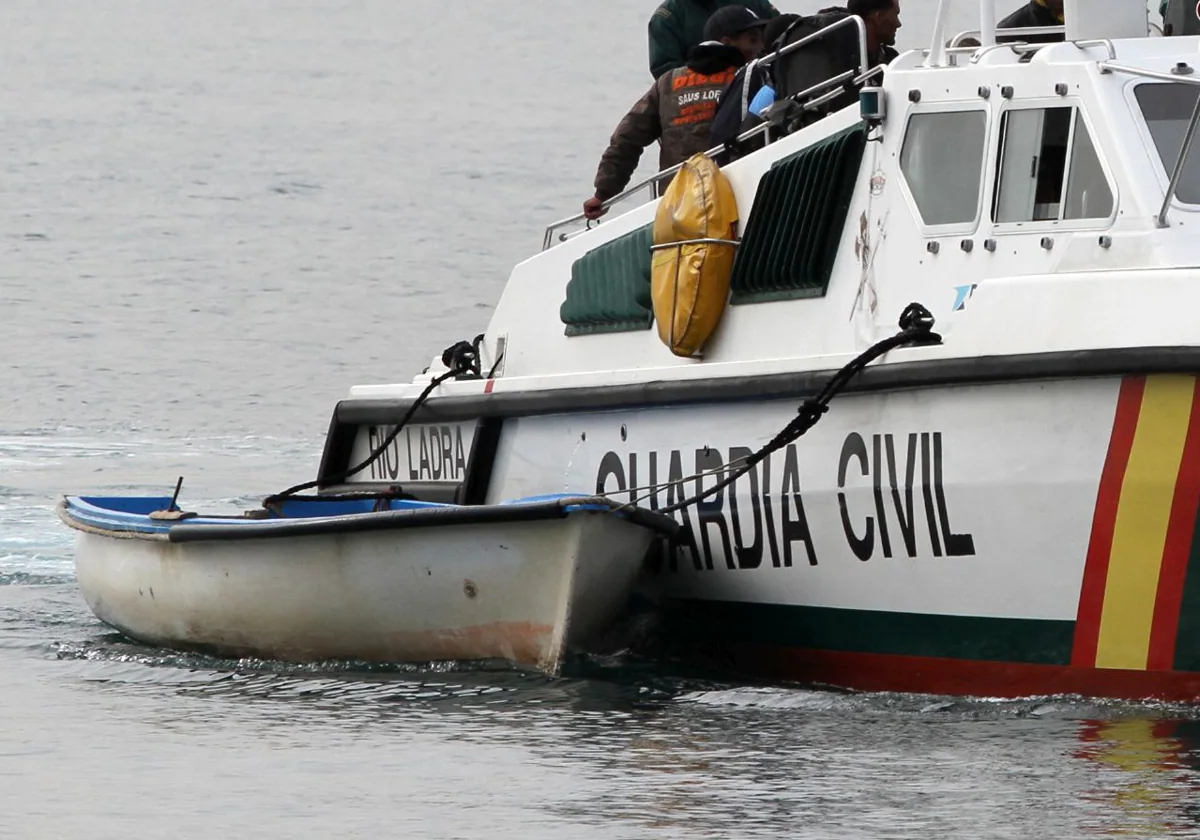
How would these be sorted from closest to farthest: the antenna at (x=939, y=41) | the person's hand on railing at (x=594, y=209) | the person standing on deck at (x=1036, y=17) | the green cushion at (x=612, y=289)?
the antenna at (x=939, y=41) → the person standing on deck at (x=1036, y=17) → the green cushion at (x=612, y=289) → the person's hand on railing at (x=594, y=209)

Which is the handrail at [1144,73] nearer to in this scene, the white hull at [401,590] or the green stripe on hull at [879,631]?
the green stripe on hull at [879,631]

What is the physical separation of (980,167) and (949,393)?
32.2 inches

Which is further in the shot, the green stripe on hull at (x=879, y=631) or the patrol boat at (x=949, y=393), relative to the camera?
the green stripe on hull at (x=879, y=631)

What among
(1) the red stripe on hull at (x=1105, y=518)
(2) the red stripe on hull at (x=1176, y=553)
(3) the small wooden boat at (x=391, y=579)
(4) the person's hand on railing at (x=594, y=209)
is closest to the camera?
(2) the red stripe on hull at (x=1176, y=553)

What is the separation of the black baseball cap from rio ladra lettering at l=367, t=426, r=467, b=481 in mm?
1924

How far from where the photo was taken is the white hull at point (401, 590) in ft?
26.5

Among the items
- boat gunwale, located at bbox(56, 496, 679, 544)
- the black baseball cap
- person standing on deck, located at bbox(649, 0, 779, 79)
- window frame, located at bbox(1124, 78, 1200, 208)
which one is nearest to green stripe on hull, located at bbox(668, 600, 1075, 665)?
boat gunwale, located at bbox(56, 496, 679, 544)

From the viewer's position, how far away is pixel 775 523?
26.0 feet

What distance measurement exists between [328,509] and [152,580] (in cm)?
106

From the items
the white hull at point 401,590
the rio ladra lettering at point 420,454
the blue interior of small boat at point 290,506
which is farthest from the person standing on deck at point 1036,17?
the blue interior of small boat at point 290,506

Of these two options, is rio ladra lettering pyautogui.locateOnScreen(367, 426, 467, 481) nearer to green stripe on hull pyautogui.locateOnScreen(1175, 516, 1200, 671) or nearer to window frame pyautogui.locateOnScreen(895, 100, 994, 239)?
window frame pyautogui.locateOnScreen(895, 100, 994, 239)

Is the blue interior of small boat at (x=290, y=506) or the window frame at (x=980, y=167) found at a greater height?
the window frame at (x=980, y=167)

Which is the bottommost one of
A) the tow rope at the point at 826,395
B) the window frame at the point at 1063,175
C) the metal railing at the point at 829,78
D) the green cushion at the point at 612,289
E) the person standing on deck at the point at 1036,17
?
the tow rope at the point at 826,395

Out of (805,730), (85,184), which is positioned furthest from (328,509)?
(85,184)
